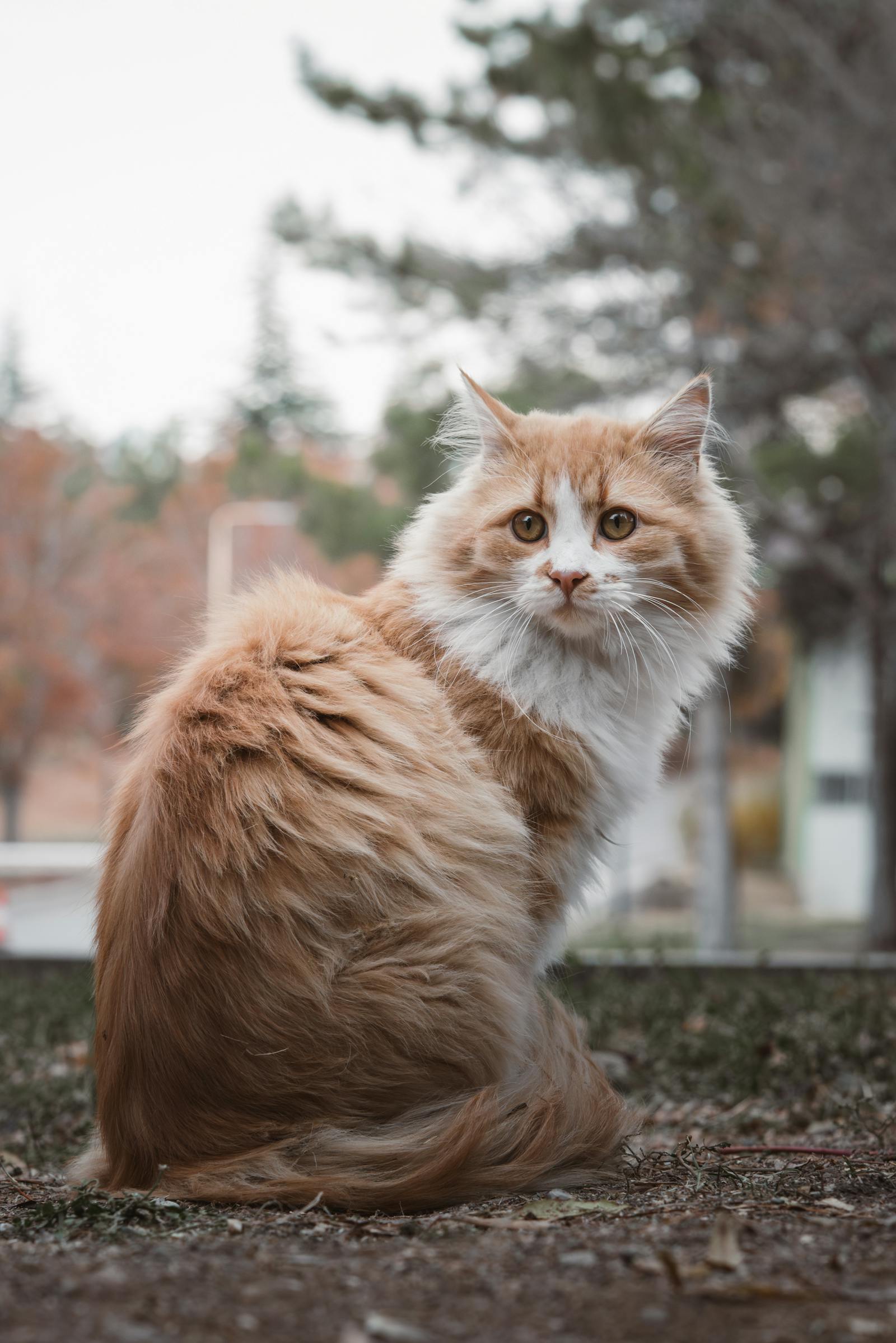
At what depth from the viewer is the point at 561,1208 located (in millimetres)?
2176

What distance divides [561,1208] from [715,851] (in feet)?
35.4

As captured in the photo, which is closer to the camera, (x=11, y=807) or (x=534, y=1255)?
(x=534, y=1255)

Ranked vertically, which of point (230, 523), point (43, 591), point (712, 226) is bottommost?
point (43, 591)

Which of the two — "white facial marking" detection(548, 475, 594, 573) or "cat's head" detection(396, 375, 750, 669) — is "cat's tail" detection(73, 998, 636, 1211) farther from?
"white facial marking" detection(548, 475, 594, 573)

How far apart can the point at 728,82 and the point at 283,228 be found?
4270mm

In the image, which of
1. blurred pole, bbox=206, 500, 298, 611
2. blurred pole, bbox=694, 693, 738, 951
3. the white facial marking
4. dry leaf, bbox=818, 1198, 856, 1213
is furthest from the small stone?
blurred pole, bbox=206, 500, 298, 611

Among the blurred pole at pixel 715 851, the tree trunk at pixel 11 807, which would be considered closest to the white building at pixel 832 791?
the blurred pole at pixel 715 851

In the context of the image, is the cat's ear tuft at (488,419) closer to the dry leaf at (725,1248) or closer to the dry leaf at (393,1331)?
the dry leaf at (725,1248)

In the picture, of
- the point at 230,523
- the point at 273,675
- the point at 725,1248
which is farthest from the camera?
the point at 230,523

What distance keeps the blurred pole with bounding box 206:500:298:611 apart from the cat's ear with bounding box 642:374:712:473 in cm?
1140

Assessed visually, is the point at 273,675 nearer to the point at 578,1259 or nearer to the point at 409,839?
the point at 409,839

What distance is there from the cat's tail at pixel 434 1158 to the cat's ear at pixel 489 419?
61.6 inches

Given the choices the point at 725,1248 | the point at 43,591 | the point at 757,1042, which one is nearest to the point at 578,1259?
the point at 725,1248

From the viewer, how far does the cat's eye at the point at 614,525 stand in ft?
9.52
